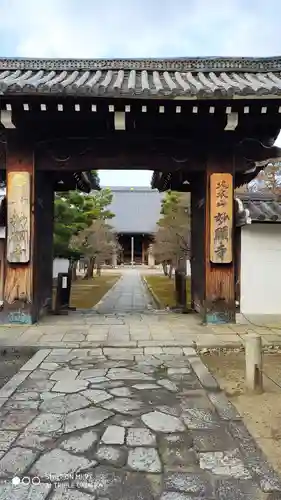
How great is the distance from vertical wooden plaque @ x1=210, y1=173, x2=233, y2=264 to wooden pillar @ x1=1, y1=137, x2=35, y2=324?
364 centimetres

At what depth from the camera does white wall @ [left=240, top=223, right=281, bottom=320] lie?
8102 millimetres

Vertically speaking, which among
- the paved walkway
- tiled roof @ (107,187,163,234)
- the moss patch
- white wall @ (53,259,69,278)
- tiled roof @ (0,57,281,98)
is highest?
tiled roof @ (107,187,163,234)

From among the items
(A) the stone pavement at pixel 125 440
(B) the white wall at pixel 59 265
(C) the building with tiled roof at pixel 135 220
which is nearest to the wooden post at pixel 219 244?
(A) the stone pavement at pixel 125 440

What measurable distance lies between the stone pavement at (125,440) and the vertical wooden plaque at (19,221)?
3.20 meters

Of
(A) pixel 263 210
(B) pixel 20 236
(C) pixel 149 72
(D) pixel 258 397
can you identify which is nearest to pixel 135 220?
(C) pixel 149 72

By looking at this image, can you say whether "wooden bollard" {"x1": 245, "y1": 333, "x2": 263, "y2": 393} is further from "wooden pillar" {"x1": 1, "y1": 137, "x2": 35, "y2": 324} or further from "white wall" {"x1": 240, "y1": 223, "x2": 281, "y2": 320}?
"wooden pillar" {"x1": 1, "y1": 137, "x2": 35, "y2": 324}

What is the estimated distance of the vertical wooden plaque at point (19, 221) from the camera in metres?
7.52

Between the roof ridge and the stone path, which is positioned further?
the stone path

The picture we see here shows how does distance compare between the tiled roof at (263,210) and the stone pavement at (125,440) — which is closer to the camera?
the stone pavement at (125,440)

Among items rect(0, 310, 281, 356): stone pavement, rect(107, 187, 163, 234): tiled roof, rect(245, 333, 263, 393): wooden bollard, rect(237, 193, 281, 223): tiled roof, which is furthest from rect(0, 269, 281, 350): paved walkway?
rect(107, 187, 163, 234): tiled roof

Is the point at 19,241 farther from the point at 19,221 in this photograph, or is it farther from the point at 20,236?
the point at 19,221

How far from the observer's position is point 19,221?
7.54m

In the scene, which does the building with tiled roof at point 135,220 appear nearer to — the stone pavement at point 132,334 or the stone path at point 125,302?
the stone path at point 125,302

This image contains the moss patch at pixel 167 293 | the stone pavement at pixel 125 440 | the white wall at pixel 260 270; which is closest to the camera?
the stone pavement at pixel 125 440
